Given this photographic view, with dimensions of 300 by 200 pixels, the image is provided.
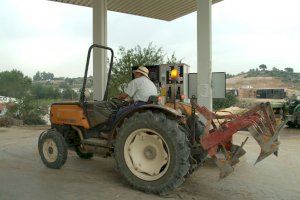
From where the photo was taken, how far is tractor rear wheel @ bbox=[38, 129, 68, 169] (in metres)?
7.25

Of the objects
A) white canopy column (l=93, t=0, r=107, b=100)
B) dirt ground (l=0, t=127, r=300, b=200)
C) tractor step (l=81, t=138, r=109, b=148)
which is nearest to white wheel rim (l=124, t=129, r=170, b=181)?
dirt ground (l=0, t=127, r=300, b=200)

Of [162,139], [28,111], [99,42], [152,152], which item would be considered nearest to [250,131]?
[162,139]

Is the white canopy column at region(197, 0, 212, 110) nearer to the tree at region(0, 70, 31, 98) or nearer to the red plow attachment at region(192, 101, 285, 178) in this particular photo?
the red plow attachment at region(192, 101, 285, 178)

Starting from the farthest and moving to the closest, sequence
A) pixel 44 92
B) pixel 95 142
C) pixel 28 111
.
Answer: pixel 44 92
pixel 28 111
pixel 95 142

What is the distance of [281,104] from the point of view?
1680cm

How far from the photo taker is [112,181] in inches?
258

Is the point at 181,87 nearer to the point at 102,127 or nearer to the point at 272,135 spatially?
the point at 102,127

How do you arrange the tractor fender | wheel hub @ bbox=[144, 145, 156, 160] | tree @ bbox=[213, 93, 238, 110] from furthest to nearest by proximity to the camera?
tree @ bbox=[213, 93, 238, 110], wheel hub @ bbox=[144, 145, 156, 160], the tractor fender

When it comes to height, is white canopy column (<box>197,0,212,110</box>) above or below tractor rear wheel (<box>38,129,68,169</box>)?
above

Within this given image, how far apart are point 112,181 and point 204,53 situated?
552cm

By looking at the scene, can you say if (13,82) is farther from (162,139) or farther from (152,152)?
(162,139)

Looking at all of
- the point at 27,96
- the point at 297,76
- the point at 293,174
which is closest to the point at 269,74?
the point at 297,76

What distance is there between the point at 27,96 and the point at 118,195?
61.3 ft

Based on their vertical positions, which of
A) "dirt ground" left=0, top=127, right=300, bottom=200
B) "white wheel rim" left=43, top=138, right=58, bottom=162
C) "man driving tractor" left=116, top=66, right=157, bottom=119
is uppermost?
"man driving tractor" left=116, top=66, right=157, bottom=119
